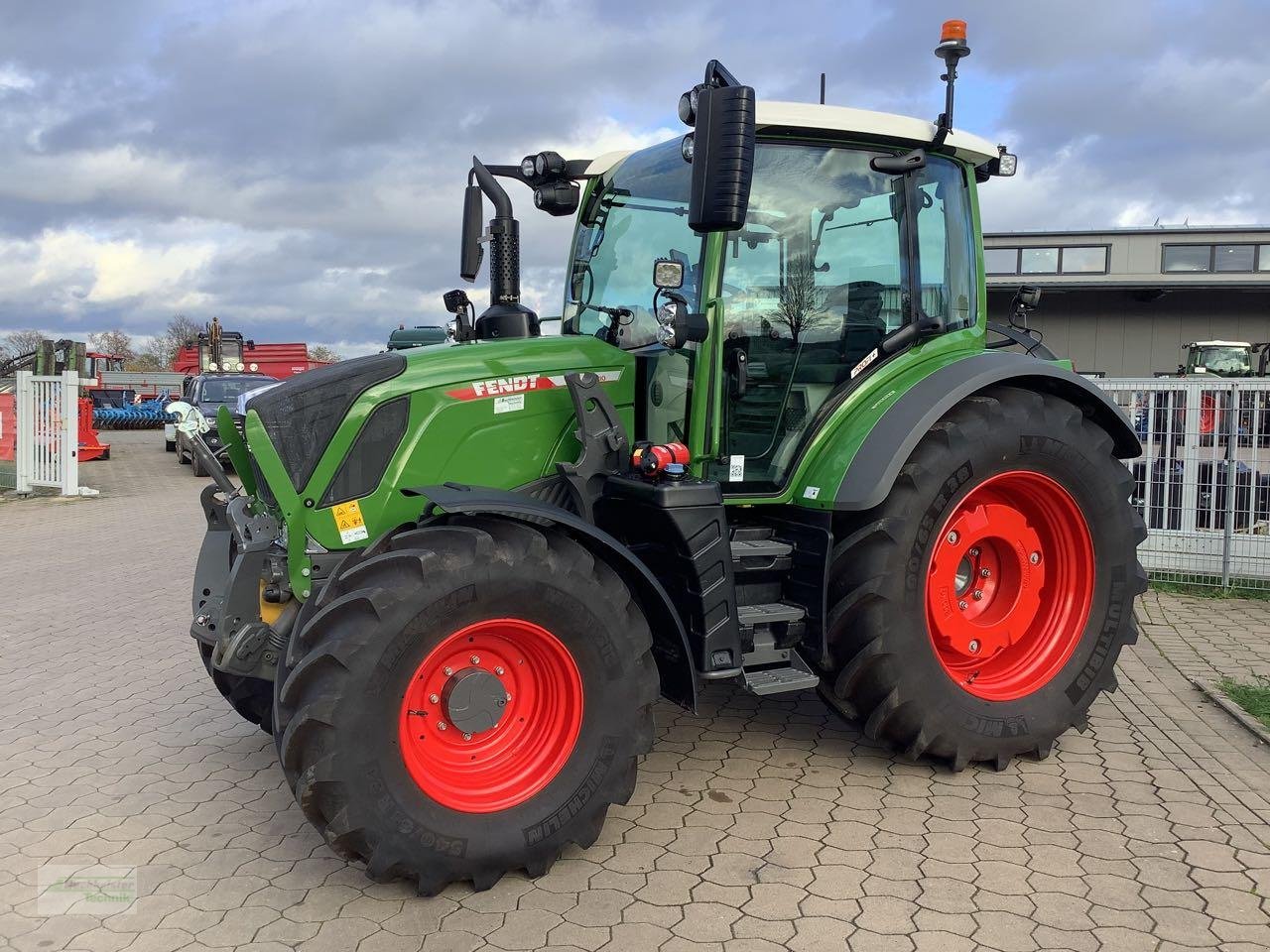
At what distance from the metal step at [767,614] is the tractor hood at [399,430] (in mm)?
903

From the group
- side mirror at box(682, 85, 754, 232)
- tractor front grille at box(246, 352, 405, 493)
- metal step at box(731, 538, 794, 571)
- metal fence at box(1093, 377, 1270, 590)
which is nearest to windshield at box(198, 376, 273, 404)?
metal fence at box(1093, 377, 1270, 590)

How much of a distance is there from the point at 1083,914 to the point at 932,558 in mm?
1444

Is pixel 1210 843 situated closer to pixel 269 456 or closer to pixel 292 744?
pixel 292 744

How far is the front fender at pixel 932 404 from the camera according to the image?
3838mm

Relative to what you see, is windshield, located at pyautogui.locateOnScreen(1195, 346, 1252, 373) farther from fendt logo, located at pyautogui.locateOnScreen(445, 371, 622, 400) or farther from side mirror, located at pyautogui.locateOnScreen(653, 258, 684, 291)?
fendt logo, located at pyautogui.locateOnScreen(445, 371, 622, 400)

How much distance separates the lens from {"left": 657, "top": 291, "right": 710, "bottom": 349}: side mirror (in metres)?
3.73

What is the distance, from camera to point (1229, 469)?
7645mm

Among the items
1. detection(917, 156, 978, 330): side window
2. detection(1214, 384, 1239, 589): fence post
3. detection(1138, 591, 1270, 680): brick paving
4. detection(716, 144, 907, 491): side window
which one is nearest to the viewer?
detection(716, 144, 907, 491): side window

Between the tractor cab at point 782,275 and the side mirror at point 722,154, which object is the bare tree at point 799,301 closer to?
the tractor cab at point 782,275

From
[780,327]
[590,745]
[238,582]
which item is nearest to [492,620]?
[590,745]

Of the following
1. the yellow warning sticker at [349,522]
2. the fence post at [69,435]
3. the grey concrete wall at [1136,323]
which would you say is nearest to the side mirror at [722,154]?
the yellow warning sticker at [349,522]

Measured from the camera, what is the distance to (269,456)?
3.67m

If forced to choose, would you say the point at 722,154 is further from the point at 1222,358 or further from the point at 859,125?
the point at 1222,358

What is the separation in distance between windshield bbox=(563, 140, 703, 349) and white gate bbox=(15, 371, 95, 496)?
12241 mm
